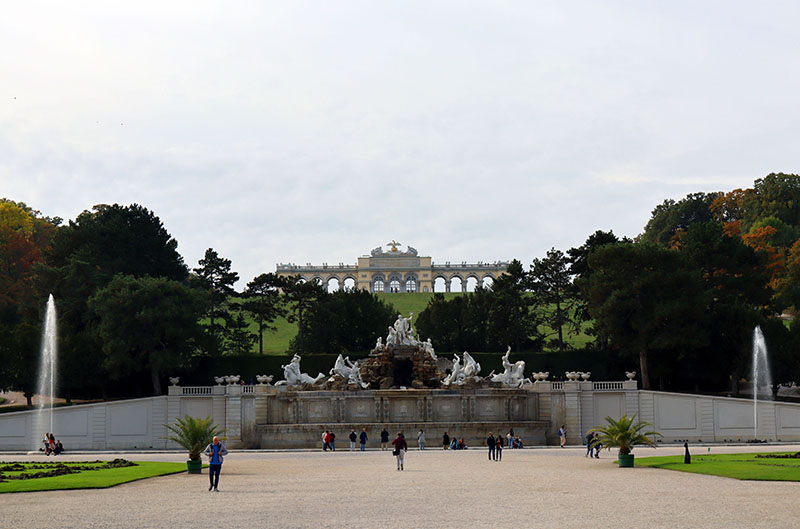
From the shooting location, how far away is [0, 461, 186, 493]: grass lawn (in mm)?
25625

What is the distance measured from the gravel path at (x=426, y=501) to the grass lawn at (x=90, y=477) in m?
0.91

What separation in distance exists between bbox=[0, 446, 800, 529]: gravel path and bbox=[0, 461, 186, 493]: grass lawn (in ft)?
2.98

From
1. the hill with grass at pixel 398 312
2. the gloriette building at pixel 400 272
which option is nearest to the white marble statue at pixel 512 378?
the hill with grass at pixel 398 312

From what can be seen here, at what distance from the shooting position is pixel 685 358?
62.8m

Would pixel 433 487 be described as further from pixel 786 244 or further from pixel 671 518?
pixel 786 244

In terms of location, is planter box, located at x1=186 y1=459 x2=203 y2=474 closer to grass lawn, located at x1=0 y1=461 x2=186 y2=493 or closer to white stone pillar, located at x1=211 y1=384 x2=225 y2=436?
grass lawn, located at x1=0 y1=461 x2=186 y2=493

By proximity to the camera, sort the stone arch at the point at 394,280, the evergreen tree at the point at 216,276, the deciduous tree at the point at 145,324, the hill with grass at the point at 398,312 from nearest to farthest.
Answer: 1. the deciduous tree at the point at 145,324
2. the evergreen tree at the point at 216,276
3. the hill with grass at the point at 398,312
4. the stone arch at the point at 394,280

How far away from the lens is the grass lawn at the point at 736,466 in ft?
88.0

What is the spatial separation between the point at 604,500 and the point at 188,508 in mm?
9235

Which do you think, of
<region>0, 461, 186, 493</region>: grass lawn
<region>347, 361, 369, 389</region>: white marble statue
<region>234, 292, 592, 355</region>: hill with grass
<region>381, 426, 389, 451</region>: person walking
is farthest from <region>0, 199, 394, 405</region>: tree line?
<region>0, 461, 186, 493</region>: grass lawn

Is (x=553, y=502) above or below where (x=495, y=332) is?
below

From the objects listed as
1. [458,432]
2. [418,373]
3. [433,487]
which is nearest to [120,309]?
[418,373]

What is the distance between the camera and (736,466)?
99.1ft

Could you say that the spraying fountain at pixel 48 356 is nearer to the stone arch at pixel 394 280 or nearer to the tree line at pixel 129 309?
the tree line at pixel 129 309
